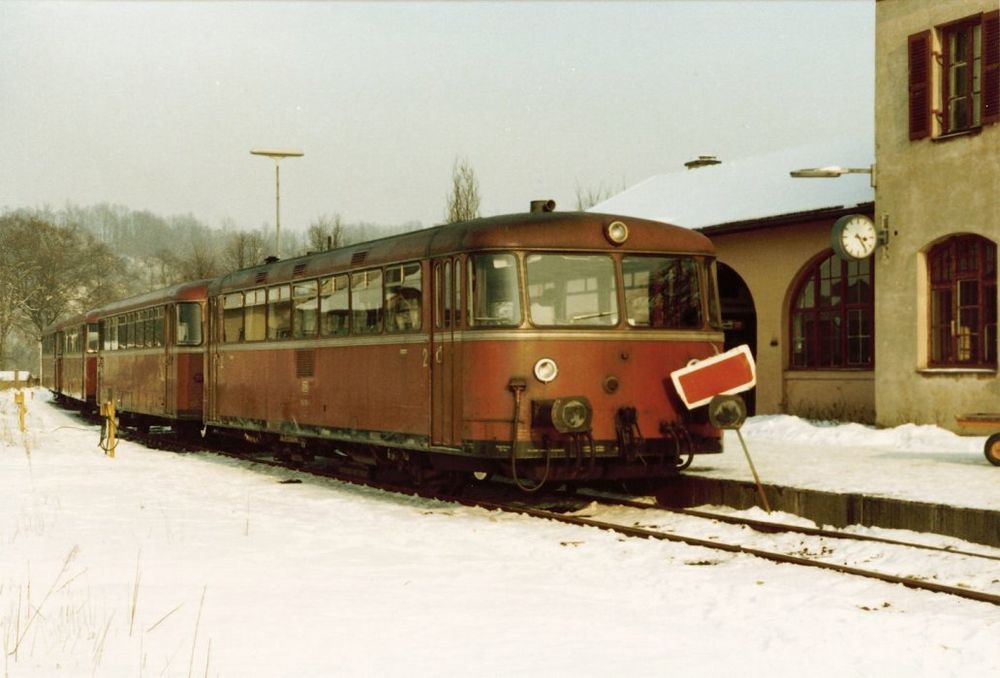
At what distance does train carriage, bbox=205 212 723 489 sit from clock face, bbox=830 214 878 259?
25.7ft

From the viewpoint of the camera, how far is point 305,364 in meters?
15.6

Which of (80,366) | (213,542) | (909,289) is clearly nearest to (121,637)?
(213,542)

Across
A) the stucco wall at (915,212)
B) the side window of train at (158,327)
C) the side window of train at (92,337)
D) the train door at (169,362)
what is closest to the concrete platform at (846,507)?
the stucco wall at (915,212)

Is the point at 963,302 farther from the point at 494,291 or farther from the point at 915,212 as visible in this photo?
the point at 494,291

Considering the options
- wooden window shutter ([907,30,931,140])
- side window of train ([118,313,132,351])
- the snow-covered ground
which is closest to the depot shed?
wooden window shutter ([907,30,931,140])

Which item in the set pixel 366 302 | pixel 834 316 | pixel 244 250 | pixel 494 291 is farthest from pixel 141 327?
pixel 244 250

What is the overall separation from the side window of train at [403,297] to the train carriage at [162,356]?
8.78 meters

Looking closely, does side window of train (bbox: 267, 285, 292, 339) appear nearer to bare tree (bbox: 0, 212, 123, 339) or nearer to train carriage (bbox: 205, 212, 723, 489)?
train carriage (bbox: 205, 212, 723, 489)

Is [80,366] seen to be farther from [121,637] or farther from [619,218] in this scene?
[121,637]

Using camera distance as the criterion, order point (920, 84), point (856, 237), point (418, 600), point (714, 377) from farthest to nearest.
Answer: point (856, 237)
point (920, 84)
point (714, 377)
point (418, 600)

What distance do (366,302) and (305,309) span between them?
204cm

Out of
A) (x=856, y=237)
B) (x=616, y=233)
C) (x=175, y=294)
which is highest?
(x=856, y=237)

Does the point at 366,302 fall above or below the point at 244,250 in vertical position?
below

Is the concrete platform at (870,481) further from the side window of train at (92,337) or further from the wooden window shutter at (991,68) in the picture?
the side window of train at (92,337)
